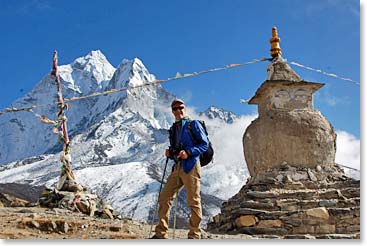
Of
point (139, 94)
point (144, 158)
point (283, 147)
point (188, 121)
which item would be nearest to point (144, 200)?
point (144, 158)

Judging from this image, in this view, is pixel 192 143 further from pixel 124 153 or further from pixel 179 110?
pixel 124 153

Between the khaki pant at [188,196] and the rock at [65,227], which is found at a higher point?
the khaki pant at [188,196]

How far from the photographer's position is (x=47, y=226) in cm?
671

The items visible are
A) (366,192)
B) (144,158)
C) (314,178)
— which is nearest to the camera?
(366,192)

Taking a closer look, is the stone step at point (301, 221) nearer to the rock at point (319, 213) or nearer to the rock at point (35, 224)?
the rock at point (319, 213)

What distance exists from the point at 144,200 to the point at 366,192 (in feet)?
240

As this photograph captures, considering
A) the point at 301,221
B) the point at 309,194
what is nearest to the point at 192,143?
the point at 301,221

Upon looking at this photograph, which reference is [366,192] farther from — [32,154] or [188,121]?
[32,154]

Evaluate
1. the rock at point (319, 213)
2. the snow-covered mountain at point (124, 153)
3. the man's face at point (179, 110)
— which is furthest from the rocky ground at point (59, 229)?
the snow-covered mountain at point (124, 153)

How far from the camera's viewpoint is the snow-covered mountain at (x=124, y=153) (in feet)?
278

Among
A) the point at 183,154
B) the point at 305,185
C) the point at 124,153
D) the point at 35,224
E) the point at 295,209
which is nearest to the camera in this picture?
the point at 183,154

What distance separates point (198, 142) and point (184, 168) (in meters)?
0.32

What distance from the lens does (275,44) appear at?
11805mm

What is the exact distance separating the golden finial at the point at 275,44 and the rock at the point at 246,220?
4.29 meters
